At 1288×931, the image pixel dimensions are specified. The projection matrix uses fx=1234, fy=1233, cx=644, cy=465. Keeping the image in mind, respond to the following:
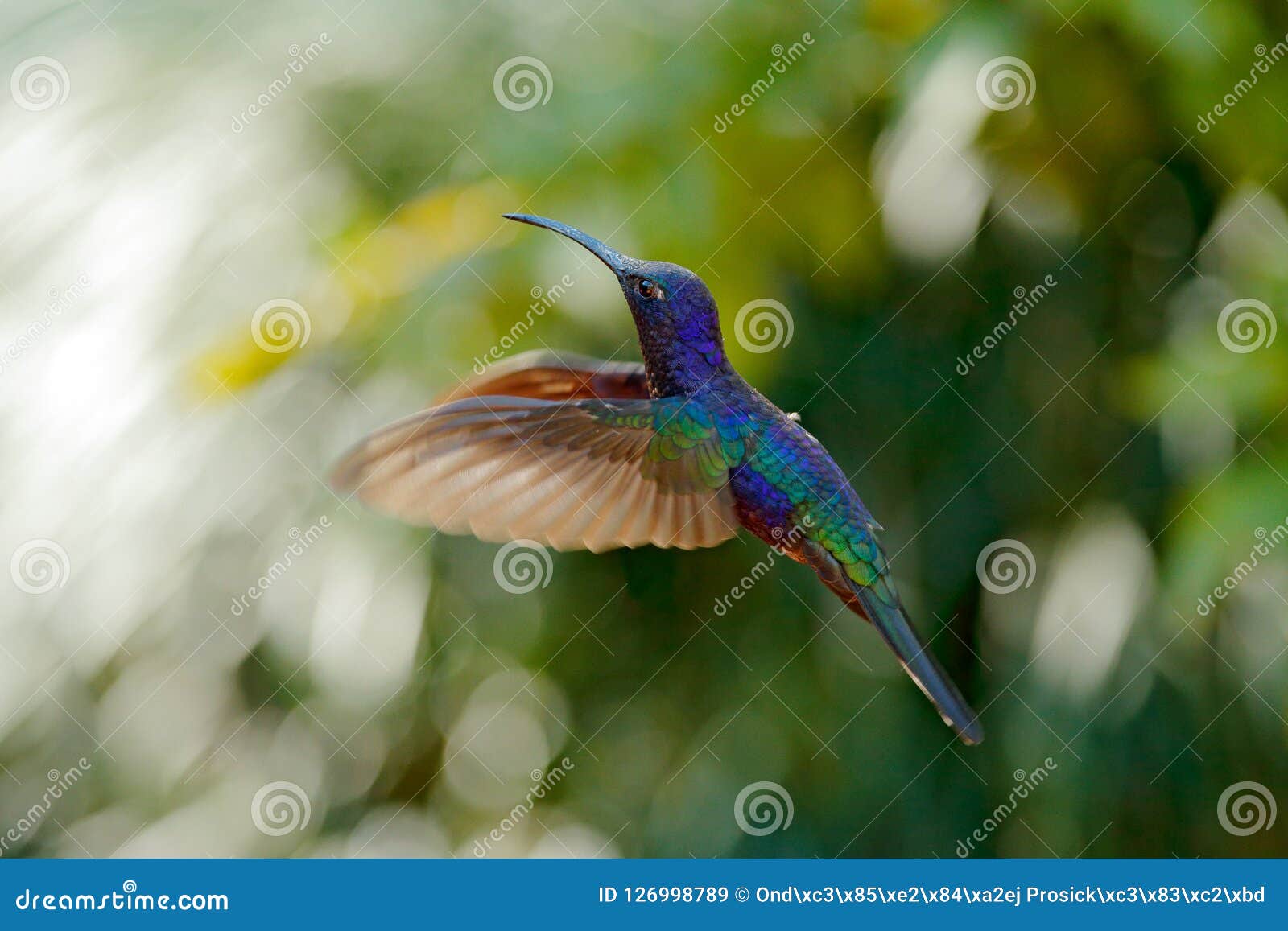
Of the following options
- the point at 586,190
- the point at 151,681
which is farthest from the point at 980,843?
the point at 151,681

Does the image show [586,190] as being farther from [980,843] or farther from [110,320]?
[980,843]

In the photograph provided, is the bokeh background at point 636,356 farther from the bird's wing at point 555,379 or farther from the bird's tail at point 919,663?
the bird's tail at point 919,663

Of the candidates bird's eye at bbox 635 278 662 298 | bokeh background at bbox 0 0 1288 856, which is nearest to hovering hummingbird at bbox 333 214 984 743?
bird's eye at bbox 635 278 662 298

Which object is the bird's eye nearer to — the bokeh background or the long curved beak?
the long curved beak

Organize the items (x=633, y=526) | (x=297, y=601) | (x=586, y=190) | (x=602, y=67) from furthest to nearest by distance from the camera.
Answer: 1. (x=297, y=601)
2. (x=602, y=67)
3. (x=586, y=190)
4. (x=633, y=526)

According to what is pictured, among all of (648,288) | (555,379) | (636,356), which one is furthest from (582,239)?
(636,356)

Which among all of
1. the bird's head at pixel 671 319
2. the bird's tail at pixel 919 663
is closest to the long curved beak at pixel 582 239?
the bird's head at pixel 671 319
